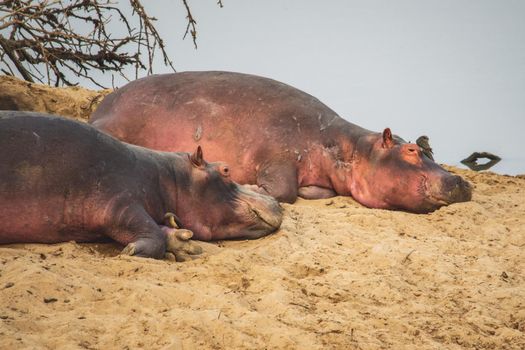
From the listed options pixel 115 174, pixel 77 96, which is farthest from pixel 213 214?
pixel 77 96

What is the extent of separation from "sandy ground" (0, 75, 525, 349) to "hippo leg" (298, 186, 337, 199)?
1.36 meters

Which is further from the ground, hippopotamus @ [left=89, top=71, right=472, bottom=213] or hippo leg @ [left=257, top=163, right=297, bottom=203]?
hippopotamus @ [left=89, top=71, right=472, bottom=213]

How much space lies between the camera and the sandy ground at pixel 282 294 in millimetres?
2879

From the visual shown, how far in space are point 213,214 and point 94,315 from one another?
6.93 ft

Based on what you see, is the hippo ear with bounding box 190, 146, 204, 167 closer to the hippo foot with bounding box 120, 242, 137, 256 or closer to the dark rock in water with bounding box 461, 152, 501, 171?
the hippo foot with bounding box 120, 242, 137, 256

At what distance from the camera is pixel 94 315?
299 centimetres

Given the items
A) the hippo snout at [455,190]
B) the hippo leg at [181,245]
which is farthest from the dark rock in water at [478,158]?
the hippo leg at [181,245]

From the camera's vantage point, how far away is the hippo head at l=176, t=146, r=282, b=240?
16.4 feet

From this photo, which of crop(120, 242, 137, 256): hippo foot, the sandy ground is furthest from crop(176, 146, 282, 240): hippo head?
crop(120, 242, 137, 256): hippo foot

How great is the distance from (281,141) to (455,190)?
1816 millimetres

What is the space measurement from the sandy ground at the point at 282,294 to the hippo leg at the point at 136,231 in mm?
158

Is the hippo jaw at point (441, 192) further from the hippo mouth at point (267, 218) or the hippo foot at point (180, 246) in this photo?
the hippo foot at point (180, 246)

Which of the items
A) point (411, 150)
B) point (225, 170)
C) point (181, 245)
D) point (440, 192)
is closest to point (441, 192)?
point (440, 192)

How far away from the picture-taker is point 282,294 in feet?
11.7
